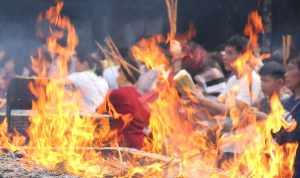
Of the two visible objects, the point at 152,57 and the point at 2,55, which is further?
the point at 2,55

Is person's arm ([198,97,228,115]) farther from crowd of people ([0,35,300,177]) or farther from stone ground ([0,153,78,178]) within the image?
stone ground ([0,153,78,178])

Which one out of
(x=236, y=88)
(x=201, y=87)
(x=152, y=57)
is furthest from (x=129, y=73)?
(x=236, y=88)

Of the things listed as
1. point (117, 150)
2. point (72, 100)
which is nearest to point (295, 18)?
point (72, 100)

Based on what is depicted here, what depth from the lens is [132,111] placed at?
579 cm

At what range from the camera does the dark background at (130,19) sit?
9500 millimetres

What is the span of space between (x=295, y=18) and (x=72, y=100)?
4.28 meters

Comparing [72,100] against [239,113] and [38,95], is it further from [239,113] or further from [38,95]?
[239,113]

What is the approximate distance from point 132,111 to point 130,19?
472 centimetres

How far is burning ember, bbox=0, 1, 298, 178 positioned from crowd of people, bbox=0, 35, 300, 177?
73 millimetres

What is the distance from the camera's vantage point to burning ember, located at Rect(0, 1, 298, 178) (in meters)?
4.46

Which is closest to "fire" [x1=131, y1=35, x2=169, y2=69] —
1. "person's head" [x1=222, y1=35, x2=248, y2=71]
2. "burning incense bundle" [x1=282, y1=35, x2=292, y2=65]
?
"person's head" [x1=222, y1=35, x2=248, y2=71]

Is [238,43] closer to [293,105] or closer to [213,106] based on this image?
[213,106]

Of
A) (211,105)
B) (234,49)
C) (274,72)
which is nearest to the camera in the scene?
(274,72)

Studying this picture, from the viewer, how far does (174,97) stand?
225 inches
